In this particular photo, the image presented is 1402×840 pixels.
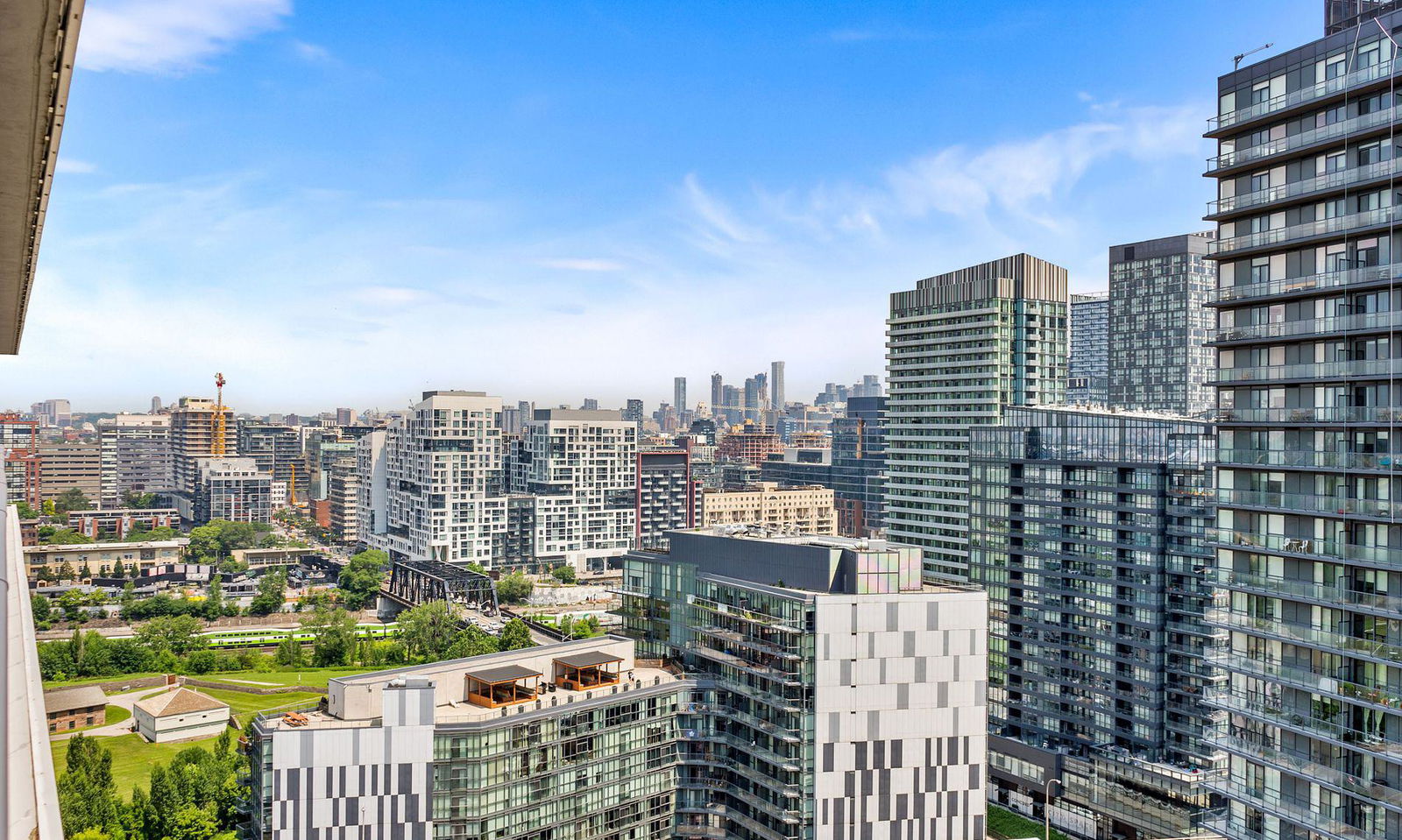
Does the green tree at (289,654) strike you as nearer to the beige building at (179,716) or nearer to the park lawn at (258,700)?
the park lawn at (258,700)

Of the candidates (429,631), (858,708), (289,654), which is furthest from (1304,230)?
(289,654)

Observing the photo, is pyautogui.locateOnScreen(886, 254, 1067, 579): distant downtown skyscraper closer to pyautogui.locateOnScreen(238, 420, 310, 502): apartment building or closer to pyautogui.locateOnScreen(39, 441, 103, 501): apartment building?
pyautogui.locateOnScreen(238, 420, 310, 502): apartment building

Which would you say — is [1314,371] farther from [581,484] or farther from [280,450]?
[280,450]

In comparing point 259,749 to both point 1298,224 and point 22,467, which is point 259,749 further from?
point 22,467

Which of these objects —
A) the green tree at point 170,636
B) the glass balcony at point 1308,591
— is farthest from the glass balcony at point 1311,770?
the green tree at point 170,636

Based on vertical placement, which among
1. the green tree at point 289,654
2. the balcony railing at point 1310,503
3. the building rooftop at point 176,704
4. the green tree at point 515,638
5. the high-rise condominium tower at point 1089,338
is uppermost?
the high-rise condominium tower at point 1089,338

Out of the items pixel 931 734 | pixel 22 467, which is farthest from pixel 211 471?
pixel 931 734
